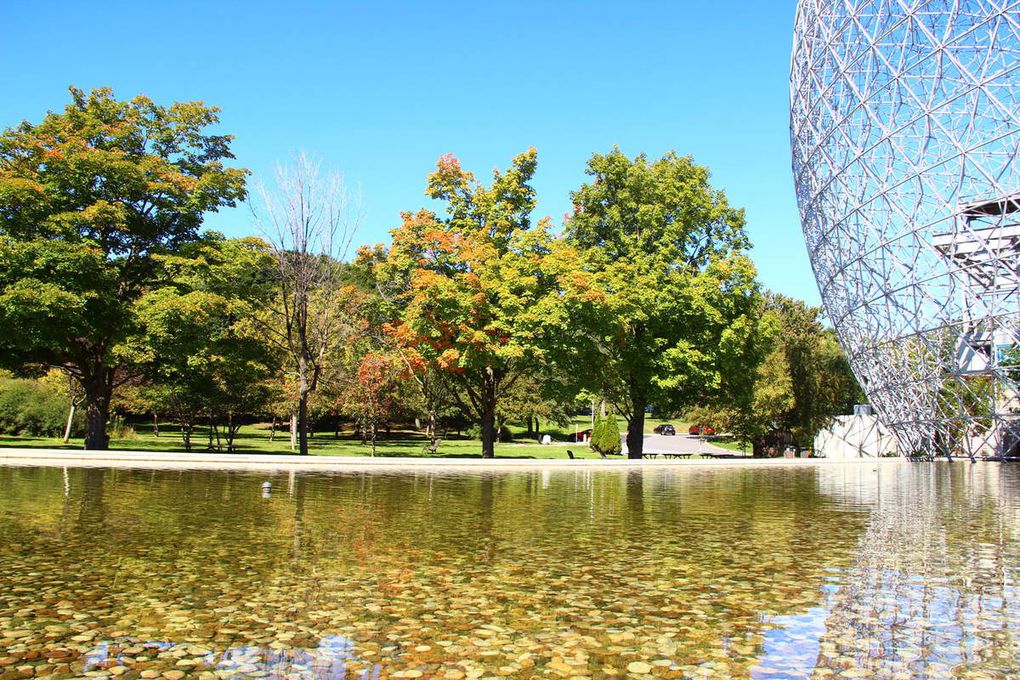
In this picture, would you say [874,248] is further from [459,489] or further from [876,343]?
[459,489]

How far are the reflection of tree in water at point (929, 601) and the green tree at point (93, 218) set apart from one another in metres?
24.7

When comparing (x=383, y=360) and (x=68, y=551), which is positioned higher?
(x=383, y=360)

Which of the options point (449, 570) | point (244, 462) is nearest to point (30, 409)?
point (244, 462)

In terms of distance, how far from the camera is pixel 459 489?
18.3 metres

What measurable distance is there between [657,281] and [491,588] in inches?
1090

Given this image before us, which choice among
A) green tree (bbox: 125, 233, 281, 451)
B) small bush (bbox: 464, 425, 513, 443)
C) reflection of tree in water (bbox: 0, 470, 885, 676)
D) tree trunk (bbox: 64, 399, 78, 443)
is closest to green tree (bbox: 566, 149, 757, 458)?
green tree (bbox: 125, 233, 281, 451)

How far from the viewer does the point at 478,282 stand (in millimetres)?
29797

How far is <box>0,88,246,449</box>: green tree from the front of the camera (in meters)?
26.7

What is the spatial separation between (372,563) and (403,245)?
25.1 meters

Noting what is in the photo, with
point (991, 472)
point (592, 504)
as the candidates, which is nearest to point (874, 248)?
point (991, 472)

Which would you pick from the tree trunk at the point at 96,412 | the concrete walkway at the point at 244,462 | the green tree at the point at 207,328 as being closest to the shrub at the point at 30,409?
the green tree at the point at 207,328

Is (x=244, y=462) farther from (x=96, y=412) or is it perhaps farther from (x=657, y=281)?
(x=657, y=281)

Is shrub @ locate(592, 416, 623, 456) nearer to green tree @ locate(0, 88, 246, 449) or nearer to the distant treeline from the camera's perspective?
the distant treeline

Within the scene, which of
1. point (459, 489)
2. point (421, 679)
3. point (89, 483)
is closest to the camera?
point (421, 679)
